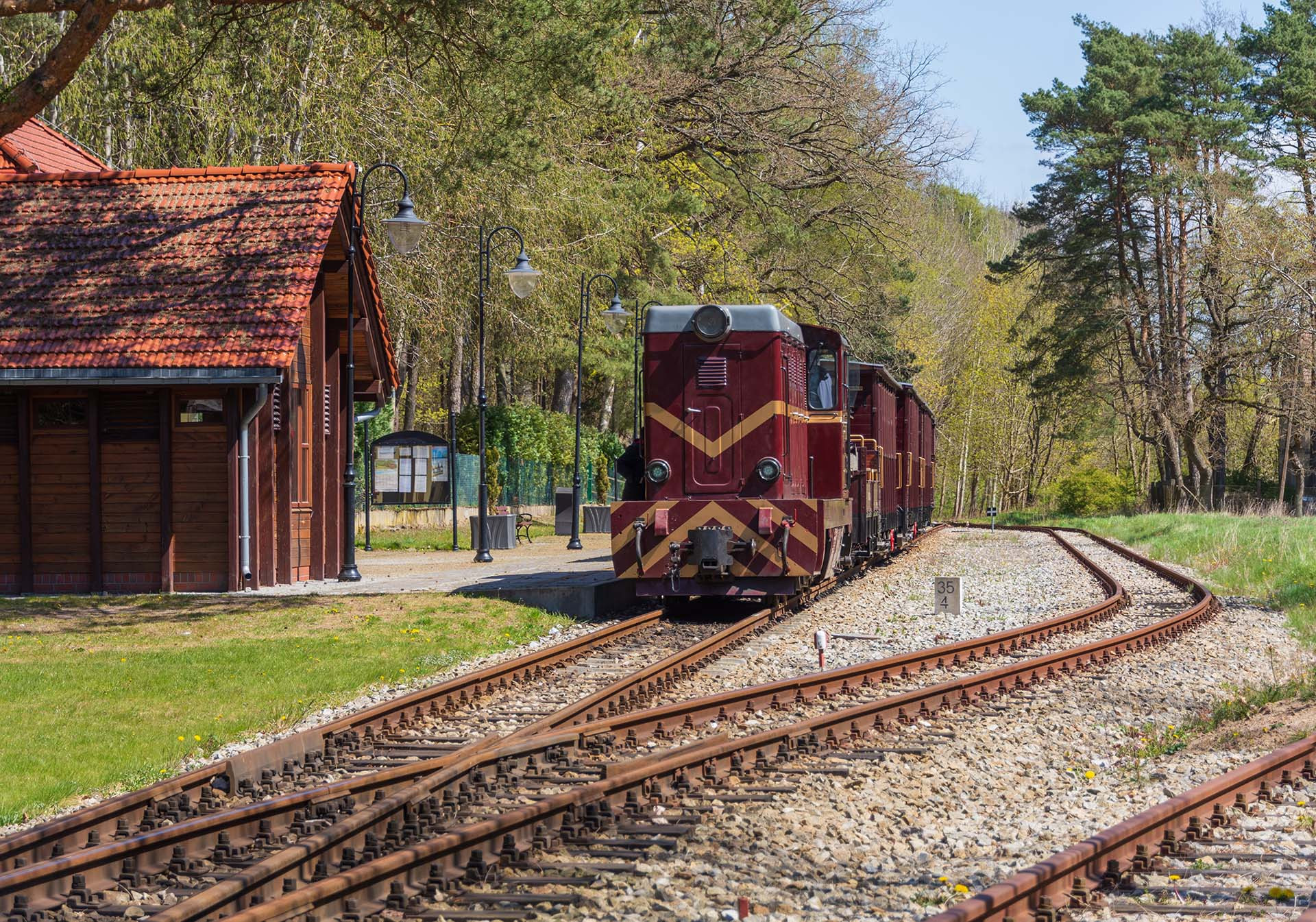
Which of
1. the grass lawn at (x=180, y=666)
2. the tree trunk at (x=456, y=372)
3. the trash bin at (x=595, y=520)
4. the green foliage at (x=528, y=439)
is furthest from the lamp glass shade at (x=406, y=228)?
the tree trunk at (x=456, y=372)

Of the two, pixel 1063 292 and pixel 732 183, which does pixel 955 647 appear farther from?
pixel 1063 292

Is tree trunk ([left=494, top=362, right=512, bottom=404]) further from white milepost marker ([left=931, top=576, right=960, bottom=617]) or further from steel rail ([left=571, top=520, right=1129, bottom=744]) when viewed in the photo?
steel rail ([left=571, top=520, right=1129, bottom=744])

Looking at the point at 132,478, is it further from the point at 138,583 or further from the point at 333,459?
the point at 333,459

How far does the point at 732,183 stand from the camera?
39.7 meters

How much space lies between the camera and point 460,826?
673 centimetres

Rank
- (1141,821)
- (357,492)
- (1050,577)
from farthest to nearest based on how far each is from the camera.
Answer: (357,492) → (1050,577) → (1141,821)

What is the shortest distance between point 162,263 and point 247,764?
545 inches

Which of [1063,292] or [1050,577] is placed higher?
[1063,292]

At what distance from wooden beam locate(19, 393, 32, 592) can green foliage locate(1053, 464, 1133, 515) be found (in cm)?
4540

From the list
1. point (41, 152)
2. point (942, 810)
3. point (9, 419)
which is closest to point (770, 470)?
point (942, 810)

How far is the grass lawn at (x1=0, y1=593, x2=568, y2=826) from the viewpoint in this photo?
8977mm

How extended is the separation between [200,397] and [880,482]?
11.5m

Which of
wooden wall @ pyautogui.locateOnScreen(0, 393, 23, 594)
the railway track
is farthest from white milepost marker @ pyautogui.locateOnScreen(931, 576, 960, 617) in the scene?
wooden wall @ pyautogui.locateOnScreen(0, 393, 23, 594)

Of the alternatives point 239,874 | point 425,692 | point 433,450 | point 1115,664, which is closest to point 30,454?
point 425,692
